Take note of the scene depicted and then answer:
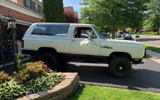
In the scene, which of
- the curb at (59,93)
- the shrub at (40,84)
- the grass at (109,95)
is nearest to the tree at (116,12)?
A: the grass at (109,95)

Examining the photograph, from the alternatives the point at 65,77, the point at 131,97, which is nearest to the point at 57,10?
the point at 65,77

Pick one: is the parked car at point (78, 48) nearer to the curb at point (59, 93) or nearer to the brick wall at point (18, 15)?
the curb at point (59, 93)

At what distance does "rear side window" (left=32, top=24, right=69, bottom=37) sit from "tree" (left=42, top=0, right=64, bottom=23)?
8.20 m

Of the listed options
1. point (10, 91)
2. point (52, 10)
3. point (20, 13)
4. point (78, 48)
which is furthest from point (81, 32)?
point (52, 10)

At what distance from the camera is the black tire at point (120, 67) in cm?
461

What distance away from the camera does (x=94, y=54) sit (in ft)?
15.8

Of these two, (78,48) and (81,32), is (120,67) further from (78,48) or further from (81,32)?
(81,32)

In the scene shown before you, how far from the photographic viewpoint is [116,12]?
9.34 metres

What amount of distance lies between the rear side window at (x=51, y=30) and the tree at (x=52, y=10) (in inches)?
323

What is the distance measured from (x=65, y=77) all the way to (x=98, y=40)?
7.02 ft

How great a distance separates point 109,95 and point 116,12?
25.4 feet

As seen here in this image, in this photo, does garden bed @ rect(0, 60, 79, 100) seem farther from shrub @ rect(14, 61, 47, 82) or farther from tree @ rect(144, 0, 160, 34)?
tree @ rect(144, 0, 160, 34)

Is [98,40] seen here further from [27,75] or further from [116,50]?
[27,75]

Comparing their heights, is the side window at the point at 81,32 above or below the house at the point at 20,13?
below
